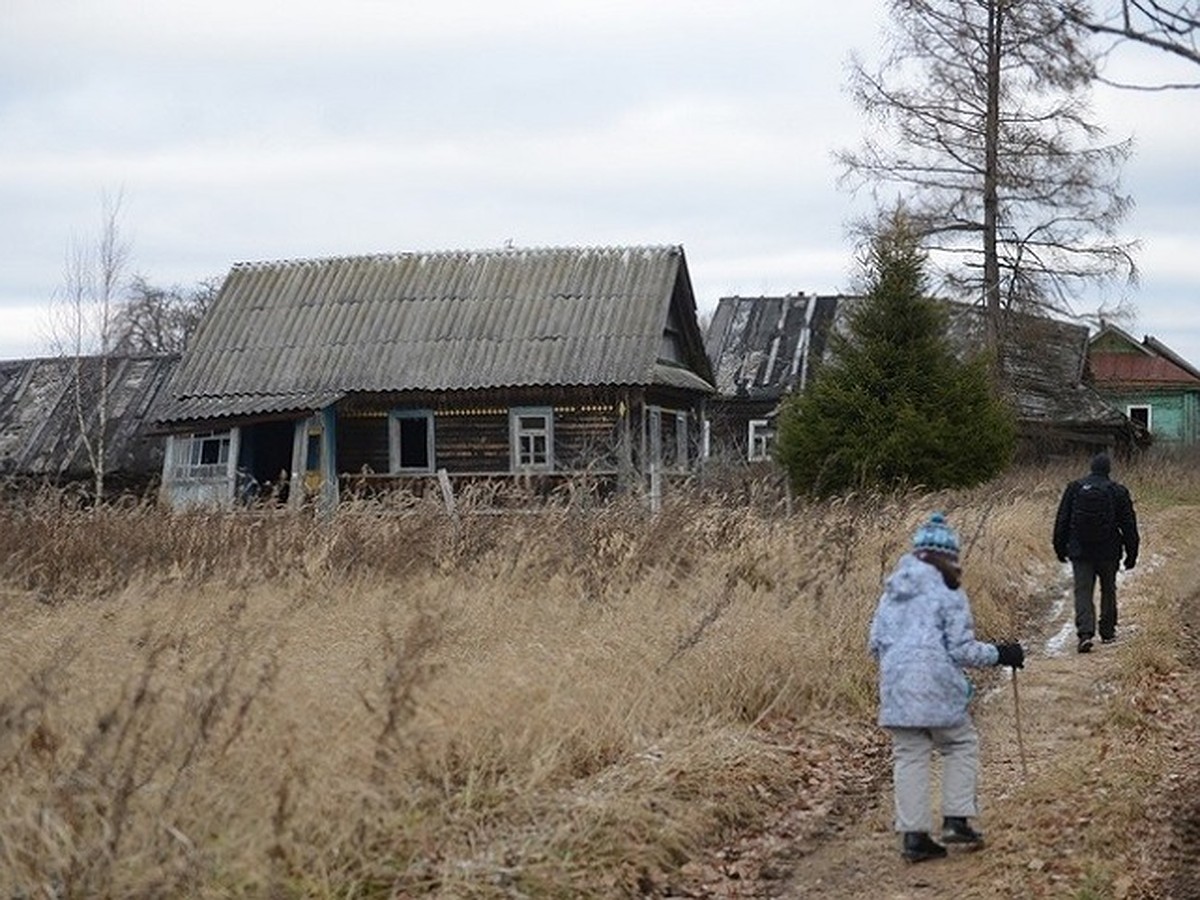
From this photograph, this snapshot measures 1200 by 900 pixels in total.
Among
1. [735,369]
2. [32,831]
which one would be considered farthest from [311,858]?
[735,369]

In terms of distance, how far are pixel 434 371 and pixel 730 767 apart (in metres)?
24.0

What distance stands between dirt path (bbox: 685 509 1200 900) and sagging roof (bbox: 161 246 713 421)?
66.2ft

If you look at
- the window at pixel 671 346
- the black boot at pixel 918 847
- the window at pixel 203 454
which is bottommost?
the black boot at pixel 918 847

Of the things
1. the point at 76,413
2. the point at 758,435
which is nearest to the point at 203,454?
the point at 76,413

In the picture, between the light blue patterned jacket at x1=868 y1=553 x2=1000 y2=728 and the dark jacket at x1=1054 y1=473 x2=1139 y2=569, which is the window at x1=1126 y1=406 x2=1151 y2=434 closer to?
the dark jacket at x1=1054 y1=473 x2=1139 y2=569

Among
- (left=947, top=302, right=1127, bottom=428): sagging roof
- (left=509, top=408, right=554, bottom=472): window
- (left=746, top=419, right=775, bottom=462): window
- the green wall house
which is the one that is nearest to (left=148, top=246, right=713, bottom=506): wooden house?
(left=509, top=408, right=554, bottom=472): window

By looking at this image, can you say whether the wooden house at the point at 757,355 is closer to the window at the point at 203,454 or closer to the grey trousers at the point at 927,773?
the window at the point at 203,454

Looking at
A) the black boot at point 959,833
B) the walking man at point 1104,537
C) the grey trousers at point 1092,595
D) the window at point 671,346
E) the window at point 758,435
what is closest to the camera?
the black boot at point 959,833

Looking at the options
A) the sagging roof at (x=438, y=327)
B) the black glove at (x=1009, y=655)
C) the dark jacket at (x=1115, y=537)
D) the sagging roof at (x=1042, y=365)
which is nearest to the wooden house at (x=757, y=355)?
the sagging roof at (x=1042, y=365)

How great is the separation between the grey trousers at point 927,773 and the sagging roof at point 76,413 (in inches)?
1251

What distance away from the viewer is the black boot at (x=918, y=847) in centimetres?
802

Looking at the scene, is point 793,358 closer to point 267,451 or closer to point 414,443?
point 414,443

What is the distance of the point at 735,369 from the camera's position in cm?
4800

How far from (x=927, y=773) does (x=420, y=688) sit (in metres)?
2.39
